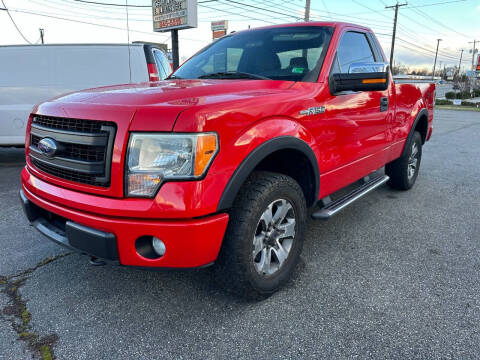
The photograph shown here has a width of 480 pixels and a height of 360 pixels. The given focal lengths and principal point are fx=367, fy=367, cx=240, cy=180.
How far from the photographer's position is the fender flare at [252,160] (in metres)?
1.99

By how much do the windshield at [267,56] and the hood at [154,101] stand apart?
338 millimetres

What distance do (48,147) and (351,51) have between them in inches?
105

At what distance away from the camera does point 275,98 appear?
234cm

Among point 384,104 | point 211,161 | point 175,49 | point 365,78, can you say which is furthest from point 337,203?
point 175,49

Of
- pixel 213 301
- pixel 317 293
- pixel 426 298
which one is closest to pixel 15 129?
pixel 213 301

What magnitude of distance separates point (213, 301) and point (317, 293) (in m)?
0.71

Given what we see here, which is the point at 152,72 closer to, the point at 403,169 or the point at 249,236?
the point at 403,169

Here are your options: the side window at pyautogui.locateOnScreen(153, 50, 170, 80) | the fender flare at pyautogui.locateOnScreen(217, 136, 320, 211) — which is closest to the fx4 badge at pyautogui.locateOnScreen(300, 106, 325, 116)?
the fender flare at pyautogui.locateOnScreen(217, 136, 320, 211)

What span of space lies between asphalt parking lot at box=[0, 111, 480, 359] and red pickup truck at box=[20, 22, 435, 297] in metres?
0.29

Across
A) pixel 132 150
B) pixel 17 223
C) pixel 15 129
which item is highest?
pixel 132 150

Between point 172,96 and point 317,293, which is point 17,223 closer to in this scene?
point 172,96

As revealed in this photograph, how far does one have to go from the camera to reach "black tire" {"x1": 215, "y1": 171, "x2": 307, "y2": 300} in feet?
6.89

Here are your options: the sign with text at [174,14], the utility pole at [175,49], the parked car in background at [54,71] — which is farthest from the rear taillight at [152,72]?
the utility pole at [175,49]

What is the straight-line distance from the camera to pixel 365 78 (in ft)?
8.70
